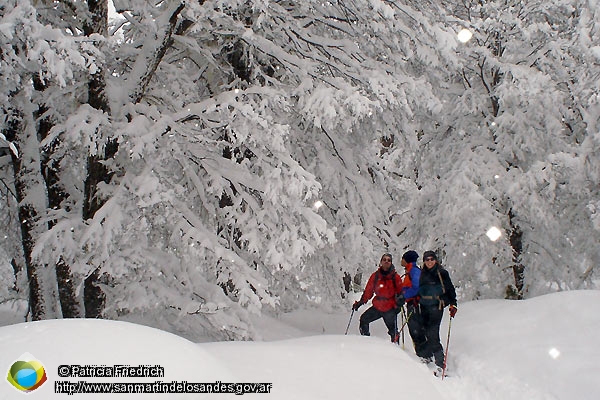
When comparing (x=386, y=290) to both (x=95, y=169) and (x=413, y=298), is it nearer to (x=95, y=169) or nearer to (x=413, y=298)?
(x=413, y=298)

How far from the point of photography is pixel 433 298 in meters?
7.32

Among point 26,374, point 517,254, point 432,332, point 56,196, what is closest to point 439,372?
point 432,332

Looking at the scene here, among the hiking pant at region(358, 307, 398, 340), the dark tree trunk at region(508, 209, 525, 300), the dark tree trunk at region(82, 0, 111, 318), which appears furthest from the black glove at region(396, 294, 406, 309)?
the dark tree trunk at region(508, 209, 525, 300)

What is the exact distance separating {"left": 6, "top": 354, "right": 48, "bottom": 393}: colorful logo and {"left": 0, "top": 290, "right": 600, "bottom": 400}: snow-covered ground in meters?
0.03

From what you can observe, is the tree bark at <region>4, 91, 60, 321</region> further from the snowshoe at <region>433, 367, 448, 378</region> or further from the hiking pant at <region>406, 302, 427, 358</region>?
the snowshoe at <region>433, 367, 448, 378</region>

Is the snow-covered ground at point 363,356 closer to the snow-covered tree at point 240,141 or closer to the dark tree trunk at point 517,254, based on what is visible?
the snow-covered tree at point 240,141

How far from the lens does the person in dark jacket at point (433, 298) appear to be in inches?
284

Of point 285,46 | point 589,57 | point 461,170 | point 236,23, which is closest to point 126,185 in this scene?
point 236,23

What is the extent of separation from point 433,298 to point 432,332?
49 cm

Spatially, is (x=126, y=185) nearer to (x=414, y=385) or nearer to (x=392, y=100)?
(x=392, y=100)

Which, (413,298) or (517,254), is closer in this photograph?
(413,298)

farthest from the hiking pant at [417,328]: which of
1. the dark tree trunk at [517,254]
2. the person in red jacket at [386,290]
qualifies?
the dark tree trunk at [517,254]

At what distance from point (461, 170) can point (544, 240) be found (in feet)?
10.9

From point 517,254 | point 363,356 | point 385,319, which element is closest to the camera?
point 363,356
